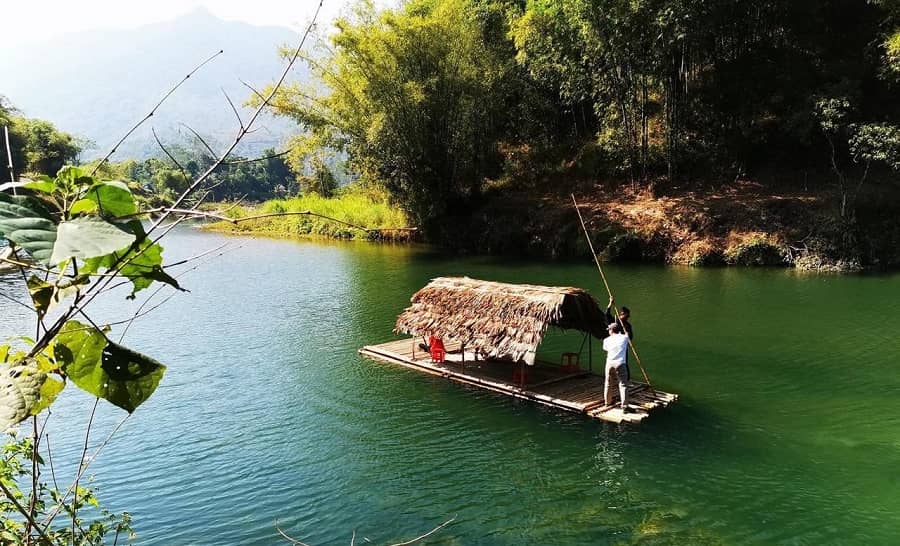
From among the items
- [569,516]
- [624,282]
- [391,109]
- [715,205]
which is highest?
[391,109]

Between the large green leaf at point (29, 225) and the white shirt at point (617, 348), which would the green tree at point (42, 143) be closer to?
the white shirt at point (617, 348)

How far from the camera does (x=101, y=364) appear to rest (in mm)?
1594

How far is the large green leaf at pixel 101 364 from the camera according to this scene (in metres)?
1.57

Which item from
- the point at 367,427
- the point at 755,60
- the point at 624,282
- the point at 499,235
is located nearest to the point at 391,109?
the point at 499,235

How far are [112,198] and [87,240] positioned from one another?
38 centimetres

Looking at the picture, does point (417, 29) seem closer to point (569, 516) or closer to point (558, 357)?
point (558, 357)

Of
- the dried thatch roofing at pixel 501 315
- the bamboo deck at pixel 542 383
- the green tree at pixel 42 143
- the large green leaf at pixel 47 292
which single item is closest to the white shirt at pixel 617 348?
the bamboo deck at pixel 542 383

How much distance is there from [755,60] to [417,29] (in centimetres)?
1413

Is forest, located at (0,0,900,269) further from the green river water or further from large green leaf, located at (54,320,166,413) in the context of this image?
large green leaf, located at (54,320,166,413)

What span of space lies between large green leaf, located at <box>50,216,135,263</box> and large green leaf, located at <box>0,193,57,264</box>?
3 cm

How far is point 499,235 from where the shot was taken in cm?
2750

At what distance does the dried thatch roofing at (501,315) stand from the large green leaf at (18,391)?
881 cm

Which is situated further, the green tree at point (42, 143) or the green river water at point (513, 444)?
the green tree at point (42, 143)

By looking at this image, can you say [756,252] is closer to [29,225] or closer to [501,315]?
[501,315]
